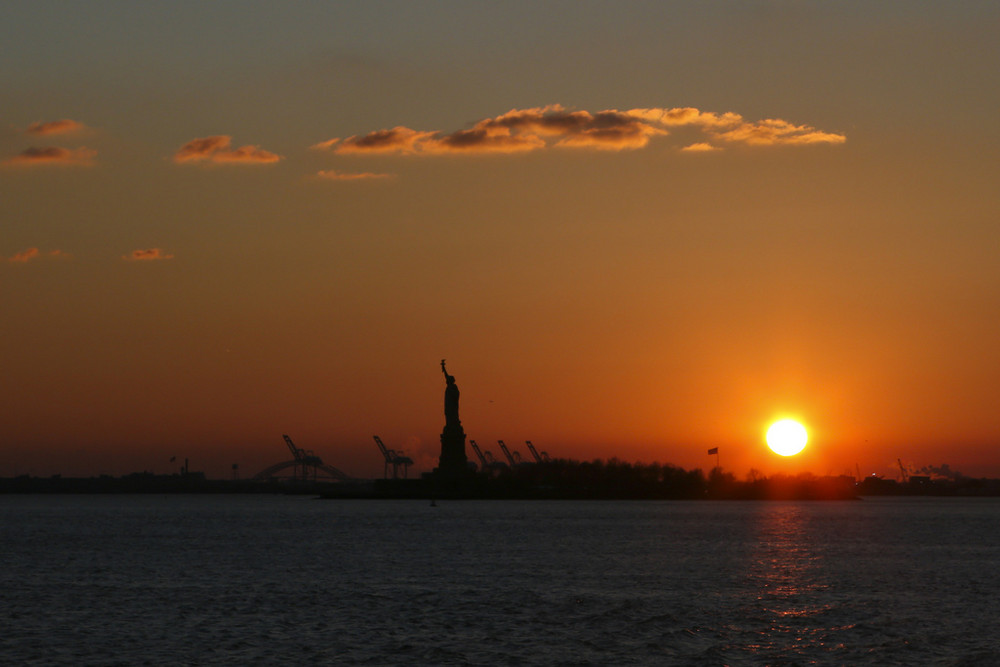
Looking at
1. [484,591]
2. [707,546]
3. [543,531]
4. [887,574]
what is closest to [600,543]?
[707,546]

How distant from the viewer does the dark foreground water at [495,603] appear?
46.5 meters

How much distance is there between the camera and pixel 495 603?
201 ft

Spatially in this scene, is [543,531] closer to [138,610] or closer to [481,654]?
[138,610]

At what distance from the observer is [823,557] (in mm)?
97438

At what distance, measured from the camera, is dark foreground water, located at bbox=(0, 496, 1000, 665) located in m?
46.5

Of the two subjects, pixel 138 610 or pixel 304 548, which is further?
pixel 304 548

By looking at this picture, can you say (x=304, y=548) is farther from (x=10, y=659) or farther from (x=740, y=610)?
(x=10, y=659)

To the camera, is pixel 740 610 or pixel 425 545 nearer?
pixel 740 610

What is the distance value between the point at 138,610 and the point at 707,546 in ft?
213

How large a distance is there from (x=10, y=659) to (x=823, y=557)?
69.0 meters

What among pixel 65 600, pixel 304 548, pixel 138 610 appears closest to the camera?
pixel 138 610

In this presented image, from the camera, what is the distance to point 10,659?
144ft

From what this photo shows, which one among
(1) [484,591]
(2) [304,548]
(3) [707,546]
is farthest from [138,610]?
(3) [707,546]

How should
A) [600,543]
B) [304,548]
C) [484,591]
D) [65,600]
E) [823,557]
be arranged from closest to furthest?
1. [65,600]
2. [484,591]
3. [823,557]
4. [304,548]
5. [600,543]
